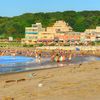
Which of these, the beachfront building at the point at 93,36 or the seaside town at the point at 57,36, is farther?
the beachfront building at the point at 93,36

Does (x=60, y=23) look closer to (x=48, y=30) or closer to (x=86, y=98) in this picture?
(x=48, y=30)

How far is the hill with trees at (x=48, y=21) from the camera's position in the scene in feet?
431

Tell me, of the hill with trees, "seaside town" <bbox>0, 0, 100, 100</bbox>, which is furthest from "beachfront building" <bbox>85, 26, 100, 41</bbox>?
the hill with trees

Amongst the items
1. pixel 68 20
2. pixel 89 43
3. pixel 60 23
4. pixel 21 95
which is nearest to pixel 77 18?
pixel 68 20

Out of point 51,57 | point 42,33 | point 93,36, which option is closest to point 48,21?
point 42,33

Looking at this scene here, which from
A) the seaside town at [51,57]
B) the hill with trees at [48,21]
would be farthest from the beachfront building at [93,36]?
the hill with trees at [48,21]

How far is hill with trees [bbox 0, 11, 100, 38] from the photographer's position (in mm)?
131250

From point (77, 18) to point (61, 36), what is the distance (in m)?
43.4

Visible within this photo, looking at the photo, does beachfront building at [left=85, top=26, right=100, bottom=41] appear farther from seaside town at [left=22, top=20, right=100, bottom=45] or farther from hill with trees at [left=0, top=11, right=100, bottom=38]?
hill with trees at [left=0, top=11, right=100, bottom=38]

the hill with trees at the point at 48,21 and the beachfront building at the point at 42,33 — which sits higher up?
the hill with trees at the point at 48,21

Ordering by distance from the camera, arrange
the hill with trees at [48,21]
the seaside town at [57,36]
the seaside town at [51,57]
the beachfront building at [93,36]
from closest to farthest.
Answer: the seaside town at [51,57] < the seaside town at [57,36] < the beachfront building at [93,36] < the hill with trees at [48,21]

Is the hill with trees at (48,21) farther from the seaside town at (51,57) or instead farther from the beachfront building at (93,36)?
the beachfront building at (93,36)

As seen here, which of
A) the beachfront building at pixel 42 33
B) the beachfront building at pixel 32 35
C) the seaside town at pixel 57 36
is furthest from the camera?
the beachfront building at pixel 32 35

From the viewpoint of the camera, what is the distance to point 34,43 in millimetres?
106750
